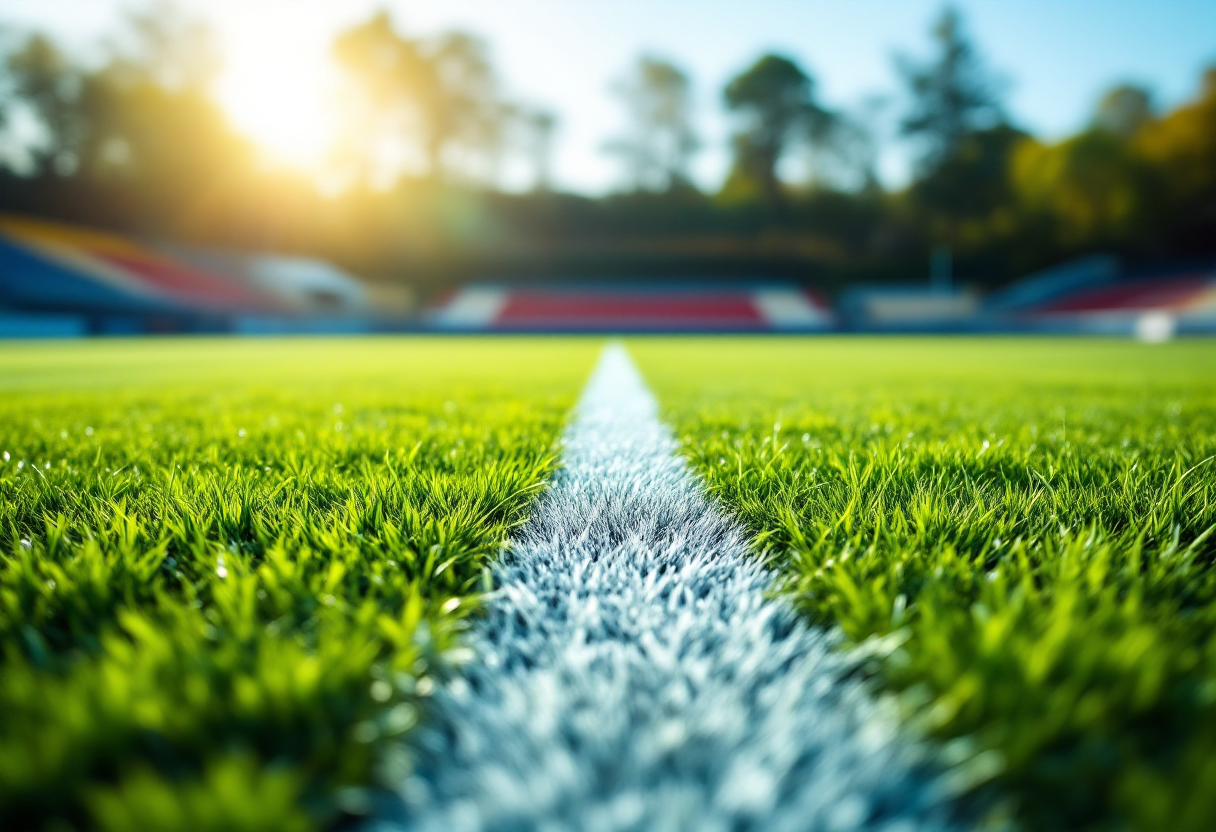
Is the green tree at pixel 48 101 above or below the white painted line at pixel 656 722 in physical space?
above

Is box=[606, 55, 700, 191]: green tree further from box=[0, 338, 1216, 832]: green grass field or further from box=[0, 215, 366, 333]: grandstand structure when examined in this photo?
box=[0, 338, 1216, 832]: green grass field

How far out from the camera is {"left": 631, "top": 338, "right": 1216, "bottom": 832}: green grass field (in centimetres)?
49

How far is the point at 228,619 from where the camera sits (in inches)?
29.9

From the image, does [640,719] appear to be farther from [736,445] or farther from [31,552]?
[736,445]

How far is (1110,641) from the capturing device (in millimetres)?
633

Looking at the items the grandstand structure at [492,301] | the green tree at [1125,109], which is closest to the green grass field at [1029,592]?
the grandstand structure at [492,301]

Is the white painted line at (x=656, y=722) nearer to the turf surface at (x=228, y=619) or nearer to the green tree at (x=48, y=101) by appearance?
the turf surface at (x=228, y=619)

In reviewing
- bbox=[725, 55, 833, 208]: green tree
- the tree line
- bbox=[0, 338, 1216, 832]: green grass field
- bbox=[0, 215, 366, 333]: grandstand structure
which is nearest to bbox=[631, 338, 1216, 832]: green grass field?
bbox=[0, 338, 1216, 832]: green grass field

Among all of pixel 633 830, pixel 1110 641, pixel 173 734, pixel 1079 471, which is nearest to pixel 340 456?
pixel 173 734

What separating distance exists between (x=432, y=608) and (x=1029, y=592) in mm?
709

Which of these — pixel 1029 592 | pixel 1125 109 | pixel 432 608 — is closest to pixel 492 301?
pixel 432 608

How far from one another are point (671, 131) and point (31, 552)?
4627cm

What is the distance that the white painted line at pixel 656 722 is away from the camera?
48cm

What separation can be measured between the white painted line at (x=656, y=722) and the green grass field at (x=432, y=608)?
45 mm
